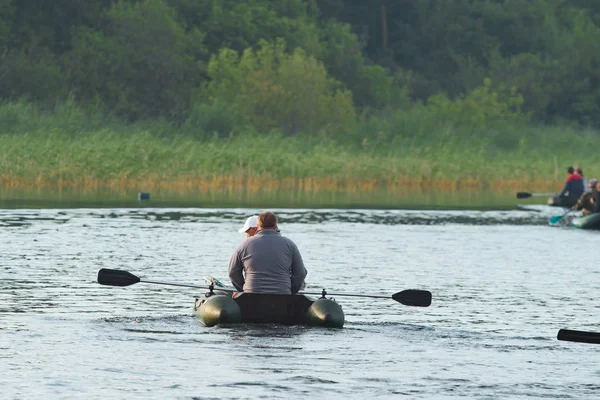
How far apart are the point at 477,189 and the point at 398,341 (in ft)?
133

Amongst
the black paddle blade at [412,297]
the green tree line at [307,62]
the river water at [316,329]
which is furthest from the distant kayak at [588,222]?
the green tree line at [307,62]

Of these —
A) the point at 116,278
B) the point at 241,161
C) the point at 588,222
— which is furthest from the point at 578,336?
the point at 241,161

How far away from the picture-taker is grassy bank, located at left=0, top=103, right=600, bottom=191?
4738 centimetres

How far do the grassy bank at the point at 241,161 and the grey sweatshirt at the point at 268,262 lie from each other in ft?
98.7

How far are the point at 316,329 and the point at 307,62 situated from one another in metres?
62.9

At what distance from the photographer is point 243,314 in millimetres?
16562

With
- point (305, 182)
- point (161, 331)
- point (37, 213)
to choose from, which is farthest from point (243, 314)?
point (305, 182)

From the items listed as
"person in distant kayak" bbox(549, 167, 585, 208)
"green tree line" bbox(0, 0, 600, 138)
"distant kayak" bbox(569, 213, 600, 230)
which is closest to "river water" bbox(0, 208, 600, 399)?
Result: "distant kayak" bbox(569, 213, 600, 230)

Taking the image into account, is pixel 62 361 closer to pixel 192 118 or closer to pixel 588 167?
pixel 588 167

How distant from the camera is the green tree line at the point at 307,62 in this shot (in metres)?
75.9

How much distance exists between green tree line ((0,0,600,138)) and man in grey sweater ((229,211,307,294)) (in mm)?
50307

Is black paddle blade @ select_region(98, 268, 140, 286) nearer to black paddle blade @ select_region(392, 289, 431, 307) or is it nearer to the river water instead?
the river water

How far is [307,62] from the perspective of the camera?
78625 millimetres

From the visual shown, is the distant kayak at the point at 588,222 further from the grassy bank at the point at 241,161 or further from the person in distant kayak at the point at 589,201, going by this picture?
the grassy bank at the point at 241,161
